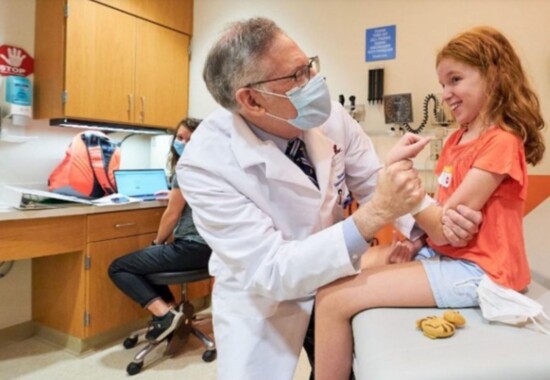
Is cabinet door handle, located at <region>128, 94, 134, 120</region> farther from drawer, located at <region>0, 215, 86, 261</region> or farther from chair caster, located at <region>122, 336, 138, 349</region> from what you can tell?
chair caster, located at <region>122, 336, 138, 349</region>

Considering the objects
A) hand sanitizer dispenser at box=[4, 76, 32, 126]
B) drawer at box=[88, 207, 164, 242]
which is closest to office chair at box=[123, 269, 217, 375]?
drawer at box=[88, 207, 164, 242]

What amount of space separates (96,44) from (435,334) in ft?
8.54

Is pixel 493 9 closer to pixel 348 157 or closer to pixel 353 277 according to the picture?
pixel 348 157

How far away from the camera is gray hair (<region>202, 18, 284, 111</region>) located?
3.20 ft

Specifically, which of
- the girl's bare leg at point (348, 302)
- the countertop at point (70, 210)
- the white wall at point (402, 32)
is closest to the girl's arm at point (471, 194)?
the girl's bare leg at point (348, 302)

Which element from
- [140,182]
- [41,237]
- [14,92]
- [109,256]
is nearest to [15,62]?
[14,92]

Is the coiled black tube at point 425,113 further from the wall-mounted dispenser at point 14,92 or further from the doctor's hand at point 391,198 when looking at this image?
the wall-mounted dispenser at point 14,92

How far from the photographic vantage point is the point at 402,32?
2.51m

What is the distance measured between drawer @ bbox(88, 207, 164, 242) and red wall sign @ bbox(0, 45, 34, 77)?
3.39ft

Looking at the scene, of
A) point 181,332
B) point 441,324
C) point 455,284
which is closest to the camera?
point 441,324

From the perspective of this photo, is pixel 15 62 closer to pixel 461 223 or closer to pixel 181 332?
pixel 181 332

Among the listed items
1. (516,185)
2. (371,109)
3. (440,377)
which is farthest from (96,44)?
(440,377)

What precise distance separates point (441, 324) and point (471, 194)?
0.31m

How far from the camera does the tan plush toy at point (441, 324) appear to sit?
0.75 metres
